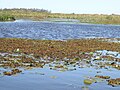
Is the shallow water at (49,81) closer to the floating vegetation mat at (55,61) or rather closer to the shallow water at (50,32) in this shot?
the floating vegetation mat at (55,61)

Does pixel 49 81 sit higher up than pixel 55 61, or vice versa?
pixel 49 81

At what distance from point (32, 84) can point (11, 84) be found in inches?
48.1

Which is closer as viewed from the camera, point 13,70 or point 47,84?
point 47,84

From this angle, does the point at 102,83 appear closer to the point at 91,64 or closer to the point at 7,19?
the point at 91,64

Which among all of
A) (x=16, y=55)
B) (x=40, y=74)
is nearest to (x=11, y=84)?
(x=40, y=74)

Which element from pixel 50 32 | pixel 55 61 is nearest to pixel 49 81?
pixel 55 61

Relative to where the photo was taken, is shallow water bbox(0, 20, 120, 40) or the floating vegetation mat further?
shallow water bbox(0, 20, 120, 40)

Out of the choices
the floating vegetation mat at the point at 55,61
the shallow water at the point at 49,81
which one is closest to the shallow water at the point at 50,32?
the floating vegetation mat at the point at 55,61

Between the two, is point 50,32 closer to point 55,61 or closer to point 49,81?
point 55,61

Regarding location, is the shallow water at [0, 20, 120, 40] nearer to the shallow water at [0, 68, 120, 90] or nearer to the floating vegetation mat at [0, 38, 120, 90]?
the floating vegetation mat at [0, 38, 120, 90]

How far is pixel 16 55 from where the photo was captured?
95.6 feet

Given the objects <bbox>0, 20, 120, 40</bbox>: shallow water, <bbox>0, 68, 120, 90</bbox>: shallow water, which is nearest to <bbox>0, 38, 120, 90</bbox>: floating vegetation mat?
<bbox>0, 68, 120, 90</bbox>: shallow water

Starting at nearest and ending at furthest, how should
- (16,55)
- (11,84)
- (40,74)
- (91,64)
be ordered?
(11,84) < (40,74) < (91,64) < (16,55)

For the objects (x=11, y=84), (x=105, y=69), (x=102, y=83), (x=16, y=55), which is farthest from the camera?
(x=16, y=55)
